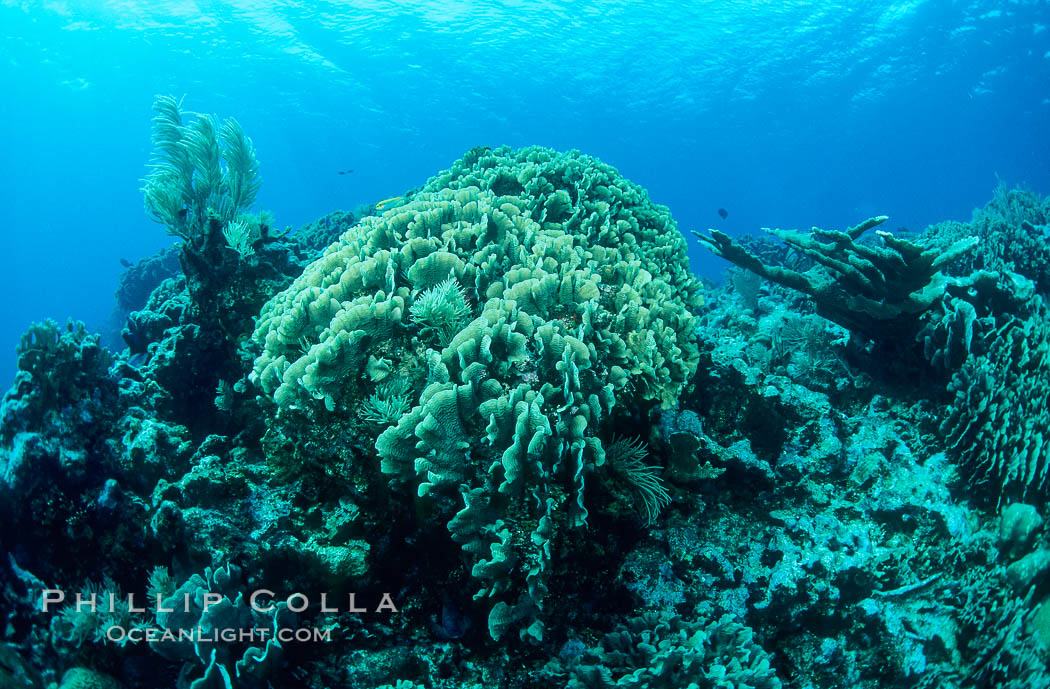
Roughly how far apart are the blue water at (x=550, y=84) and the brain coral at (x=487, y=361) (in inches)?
654

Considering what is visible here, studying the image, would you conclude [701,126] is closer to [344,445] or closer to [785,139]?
[785,139]

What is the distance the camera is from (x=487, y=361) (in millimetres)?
2672

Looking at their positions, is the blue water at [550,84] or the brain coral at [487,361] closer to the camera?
the brain coral at [487,361]

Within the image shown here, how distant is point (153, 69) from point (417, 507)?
179 ft

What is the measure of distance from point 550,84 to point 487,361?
1859 inches

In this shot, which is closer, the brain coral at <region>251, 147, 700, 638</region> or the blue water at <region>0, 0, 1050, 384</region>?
the brain coral at <region>251, 147, 700, 638</region>

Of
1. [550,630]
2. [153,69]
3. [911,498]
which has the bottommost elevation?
[550,630]

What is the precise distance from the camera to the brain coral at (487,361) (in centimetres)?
258

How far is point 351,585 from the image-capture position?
9.49 ft

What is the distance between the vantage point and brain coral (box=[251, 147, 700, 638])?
2.58 m

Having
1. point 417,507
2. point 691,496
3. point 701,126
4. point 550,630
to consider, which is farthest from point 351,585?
point 701,126

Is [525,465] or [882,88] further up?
[882,88]

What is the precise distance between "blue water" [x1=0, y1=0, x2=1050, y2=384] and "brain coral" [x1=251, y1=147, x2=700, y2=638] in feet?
54.5

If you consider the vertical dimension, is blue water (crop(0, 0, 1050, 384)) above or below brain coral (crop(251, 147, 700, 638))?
above
